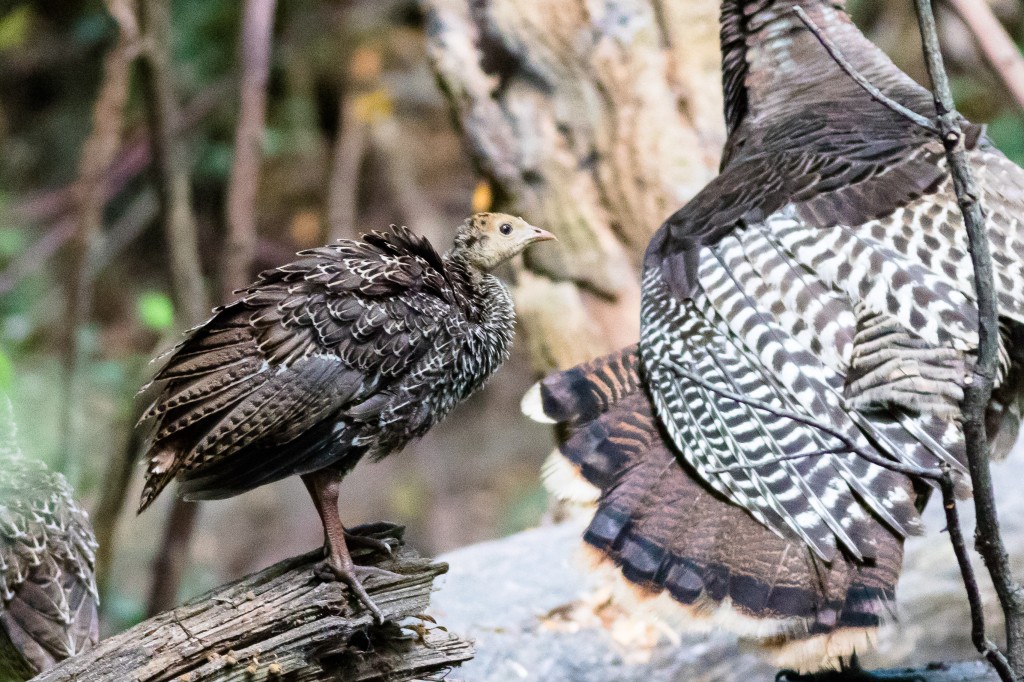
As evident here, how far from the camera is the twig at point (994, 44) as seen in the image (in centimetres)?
312

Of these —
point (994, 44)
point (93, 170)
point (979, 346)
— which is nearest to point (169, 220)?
point (93, 170)

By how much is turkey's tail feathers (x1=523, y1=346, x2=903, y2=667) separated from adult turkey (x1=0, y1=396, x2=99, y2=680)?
130cm

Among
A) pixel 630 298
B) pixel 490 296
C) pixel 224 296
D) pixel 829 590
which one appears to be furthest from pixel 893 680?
pixel 224 296

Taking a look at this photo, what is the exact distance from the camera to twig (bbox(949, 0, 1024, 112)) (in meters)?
3.12

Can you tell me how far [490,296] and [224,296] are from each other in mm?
2007

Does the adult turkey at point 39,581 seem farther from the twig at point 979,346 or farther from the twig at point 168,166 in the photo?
the twig at point 979,346

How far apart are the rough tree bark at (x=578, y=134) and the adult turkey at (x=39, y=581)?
2.34 meters

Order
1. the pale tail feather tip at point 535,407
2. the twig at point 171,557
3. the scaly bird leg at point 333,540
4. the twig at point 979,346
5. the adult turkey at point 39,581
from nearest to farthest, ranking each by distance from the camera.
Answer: the twig at point 979,346 → the scaly bird leg at point 333,540 → the adult turkey at point 39,581 → the pale tail feather tip at point 535,407 → the twig at point 171,557

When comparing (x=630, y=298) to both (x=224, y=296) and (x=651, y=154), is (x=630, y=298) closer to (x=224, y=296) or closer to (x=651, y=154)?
(x=651, y=154)

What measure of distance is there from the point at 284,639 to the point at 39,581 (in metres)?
0.83

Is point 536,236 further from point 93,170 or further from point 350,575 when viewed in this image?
point 93,170

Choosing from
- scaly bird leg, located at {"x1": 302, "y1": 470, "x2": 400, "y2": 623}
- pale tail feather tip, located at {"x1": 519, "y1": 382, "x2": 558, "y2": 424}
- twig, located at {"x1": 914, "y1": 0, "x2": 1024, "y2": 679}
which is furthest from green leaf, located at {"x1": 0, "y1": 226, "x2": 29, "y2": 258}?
twig, located at {"x1": 914, "y1": 0, "x2": 1024, "y2": 679}

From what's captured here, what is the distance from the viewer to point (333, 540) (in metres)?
2.35

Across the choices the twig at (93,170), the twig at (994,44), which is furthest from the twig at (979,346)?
the twig at (93,170)
